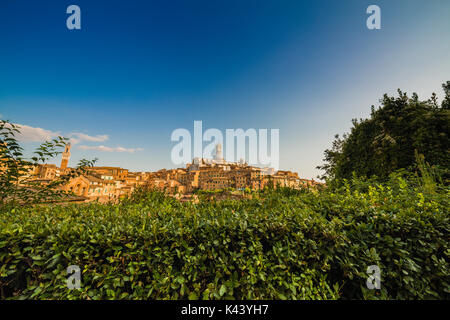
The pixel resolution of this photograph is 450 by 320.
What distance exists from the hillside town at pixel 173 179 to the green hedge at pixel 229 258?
5.28 ft

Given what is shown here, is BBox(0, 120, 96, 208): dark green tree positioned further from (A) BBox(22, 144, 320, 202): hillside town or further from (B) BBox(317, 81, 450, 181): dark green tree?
(B) BBox(317, 81, 450, 181): dark green tree

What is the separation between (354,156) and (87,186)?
675 inches

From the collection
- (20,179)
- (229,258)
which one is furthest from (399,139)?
(20,179)

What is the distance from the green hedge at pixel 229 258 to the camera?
1917 mm

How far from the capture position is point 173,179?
3119 cm

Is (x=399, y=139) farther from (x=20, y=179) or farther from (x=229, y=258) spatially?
(x=20, y=179)

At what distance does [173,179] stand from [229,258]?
1225 inches

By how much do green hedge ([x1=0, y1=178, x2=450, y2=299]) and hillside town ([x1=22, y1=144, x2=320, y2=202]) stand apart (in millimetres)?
1611

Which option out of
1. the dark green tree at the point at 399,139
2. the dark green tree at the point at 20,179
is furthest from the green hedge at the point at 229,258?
the dark green tree at the point at 399,139

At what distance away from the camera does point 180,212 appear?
2.72 metres

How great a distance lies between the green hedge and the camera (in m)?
1.92
